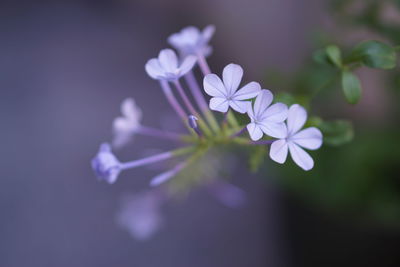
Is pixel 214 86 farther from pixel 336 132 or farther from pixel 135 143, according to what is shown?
pixel 135 143

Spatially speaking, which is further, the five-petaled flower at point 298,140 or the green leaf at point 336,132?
the green leaf at point 336,132

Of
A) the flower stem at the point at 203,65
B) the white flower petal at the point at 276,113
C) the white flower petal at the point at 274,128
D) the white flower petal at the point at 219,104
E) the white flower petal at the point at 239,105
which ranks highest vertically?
the flower stem at the point at 203,65

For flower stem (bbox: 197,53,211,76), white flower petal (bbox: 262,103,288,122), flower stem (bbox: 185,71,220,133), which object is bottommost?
white flower petal (bbox: 262,103,288,122)

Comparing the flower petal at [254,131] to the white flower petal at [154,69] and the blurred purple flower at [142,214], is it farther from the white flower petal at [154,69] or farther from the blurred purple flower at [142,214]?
the blurred purple flower at [142,214]

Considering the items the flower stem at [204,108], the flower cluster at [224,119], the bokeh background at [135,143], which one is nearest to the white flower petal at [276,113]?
the flower cluster at [224,119]

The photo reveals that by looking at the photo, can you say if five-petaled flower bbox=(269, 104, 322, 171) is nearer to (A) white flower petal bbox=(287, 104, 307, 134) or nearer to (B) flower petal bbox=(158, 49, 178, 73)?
(A) white flower petal bbox=(287, 104, 307, 134)

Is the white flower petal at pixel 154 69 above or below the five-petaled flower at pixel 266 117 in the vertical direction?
above

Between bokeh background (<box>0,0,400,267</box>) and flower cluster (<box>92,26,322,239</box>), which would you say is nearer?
flower cluster (<box>92,26,322,239</box>)

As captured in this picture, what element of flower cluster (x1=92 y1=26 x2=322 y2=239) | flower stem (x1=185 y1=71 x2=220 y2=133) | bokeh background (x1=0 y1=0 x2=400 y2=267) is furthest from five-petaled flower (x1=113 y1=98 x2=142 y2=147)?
bokeh background (x1=0 y1=0 x2=400 y2=267)
